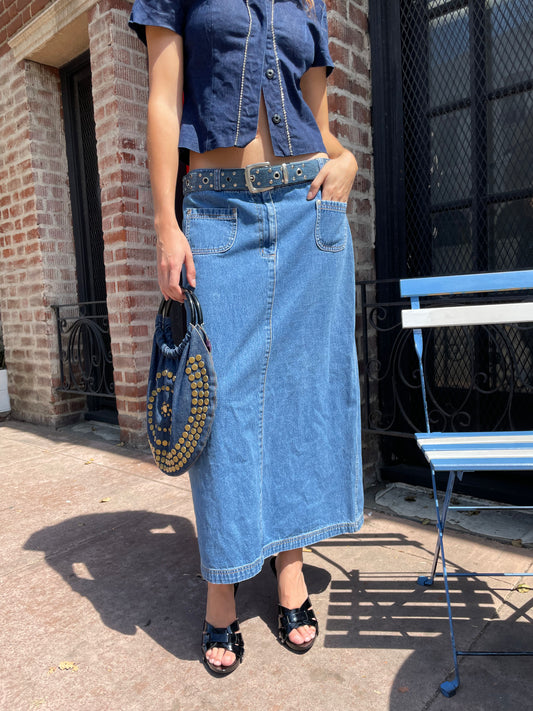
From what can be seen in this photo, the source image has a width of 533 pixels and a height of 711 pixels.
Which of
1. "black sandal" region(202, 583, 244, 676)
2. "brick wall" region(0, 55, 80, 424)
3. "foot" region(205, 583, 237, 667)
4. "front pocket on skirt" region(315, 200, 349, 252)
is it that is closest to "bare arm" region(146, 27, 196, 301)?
"front pocket on skirt" region(315, 200, 349, 252)

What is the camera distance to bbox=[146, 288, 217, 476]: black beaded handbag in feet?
5.02

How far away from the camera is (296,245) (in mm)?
1651

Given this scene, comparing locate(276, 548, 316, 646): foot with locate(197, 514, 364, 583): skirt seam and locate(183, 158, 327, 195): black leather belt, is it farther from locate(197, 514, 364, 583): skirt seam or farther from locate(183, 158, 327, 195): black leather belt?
locate(183, 158, 327, 195): black leather belt

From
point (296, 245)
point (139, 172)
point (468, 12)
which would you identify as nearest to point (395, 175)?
point (468, 12)

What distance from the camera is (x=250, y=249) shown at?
1.61 metres

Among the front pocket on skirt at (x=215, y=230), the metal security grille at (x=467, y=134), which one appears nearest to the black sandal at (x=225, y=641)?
the front pocket on skirt at (x=215, y=230)

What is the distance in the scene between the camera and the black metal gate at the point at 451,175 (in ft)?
8.70

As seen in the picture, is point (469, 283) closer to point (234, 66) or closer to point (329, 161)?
point (329, 161)

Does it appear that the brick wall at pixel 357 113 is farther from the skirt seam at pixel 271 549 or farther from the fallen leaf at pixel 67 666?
the fallen leaf at pixel 67 666

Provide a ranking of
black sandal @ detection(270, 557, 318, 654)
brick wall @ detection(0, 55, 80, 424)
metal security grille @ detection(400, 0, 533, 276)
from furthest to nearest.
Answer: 1. brick wall @ detection(0, 55, 80, 424)
2. metal security grille @ detection(400, 0, 533, 276)
3. black sandal @ detection(270, 557, 318, 654)

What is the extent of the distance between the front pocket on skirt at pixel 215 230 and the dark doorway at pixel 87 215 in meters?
3.56

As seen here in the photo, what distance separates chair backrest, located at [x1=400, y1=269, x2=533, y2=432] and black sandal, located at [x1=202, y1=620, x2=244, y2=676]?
0.94 m

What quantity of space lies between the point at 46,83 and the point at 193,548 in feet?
14.5

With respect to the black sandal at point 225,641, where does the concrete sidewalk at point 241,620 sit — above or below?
below
